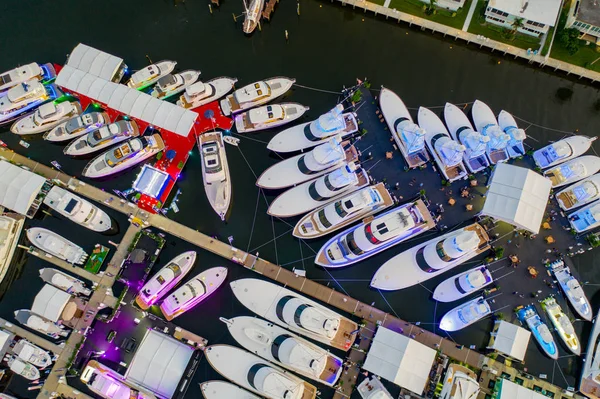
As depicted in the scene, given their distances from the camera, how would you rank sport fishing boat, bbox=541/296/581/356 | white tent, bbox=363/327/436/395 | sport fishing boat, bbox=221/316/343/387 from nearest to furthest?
sport fishing boat, bbox=221/316/343/387, white tent, bbox=363/327/436/395, sport fishing boat, bbox=541/296/581/356

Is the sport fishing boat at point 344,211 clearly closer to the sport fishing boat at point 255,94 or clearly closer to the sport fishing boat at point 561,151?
the sport fishing boat at point 255,94

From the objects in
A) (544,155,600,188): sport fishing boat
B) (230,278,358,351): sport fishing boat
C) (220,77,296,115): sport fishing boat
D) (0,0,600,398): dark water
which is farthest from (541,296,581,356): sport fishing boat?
(220,77,296,115): sport fishing boat

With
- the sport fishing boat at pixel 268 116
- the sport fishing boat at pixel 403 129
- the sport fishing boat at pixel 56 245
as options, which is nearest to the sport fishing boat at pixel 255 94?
the sport fishing boat at pixel 268 116

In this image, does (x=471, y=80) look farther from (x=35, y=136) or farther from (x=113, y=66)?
(x=35, y=136)

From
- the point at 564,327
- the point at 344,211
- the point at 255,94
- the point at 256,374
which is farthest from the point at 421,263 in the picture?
the point at 255,94

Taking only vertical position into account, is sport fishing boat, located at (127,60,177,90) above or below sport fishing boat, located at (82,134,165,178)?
above

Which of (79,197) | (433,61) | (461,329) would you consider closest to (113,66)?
(79,197)

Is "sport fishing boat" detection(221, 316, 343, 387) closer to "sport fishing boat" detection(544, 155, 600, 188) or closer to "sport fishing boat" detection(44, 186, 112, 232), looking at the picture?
"sport fishing boat" detection(44, 186, 112, 232)
